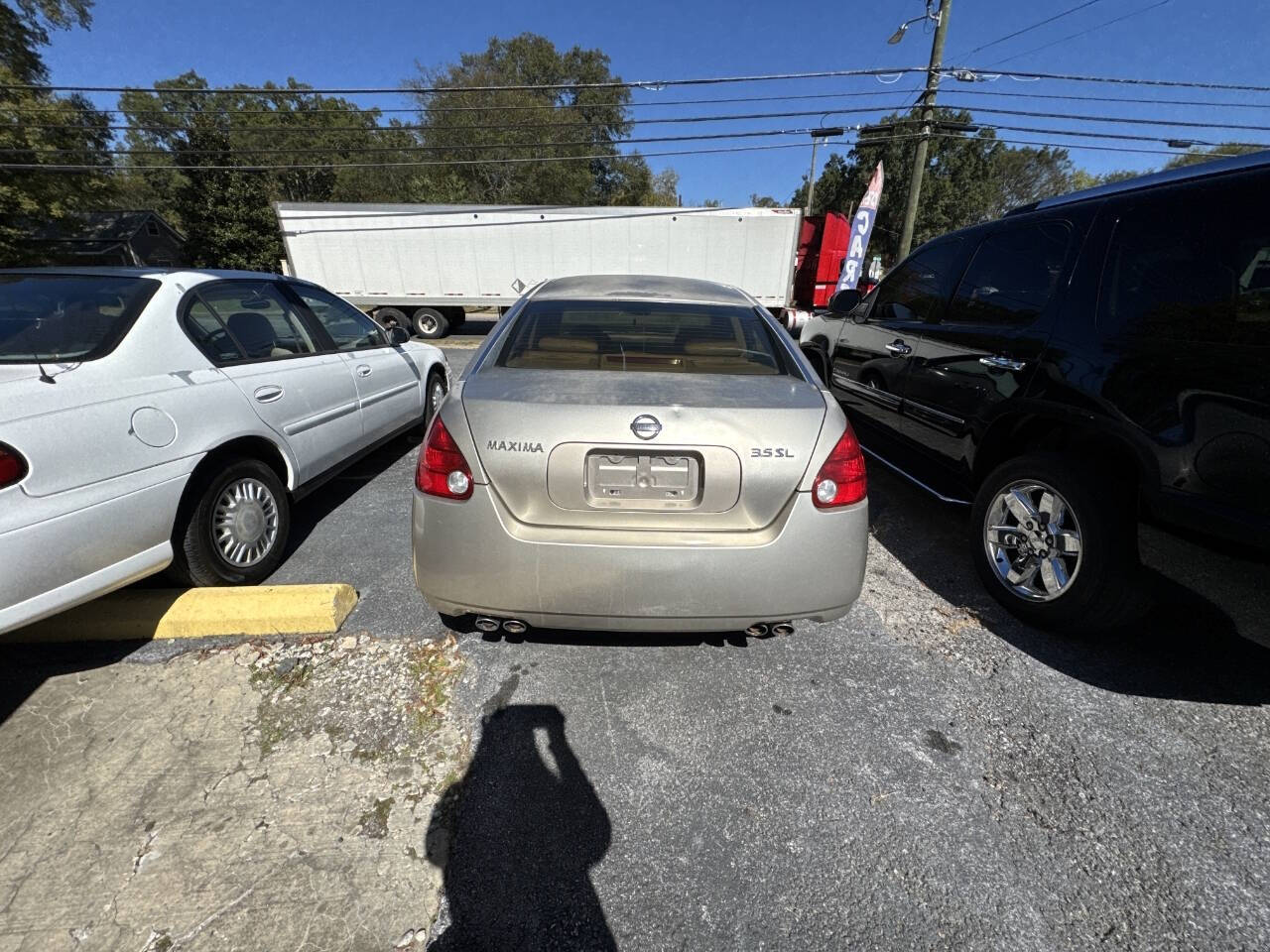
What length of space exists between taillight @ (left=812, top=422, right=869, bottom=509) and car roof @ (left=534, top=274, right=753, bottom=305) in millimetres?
1219

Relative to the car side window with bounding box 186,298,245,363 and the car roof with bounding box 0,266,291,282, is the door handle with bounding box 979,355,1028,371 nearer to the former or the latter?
the car side window with bounding box 186,298,245,363

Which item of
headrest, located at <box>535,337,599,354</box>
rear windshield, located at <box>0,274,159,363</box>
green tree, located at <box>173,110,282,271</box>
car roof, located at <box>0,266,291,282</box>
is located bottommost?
headrest, located at <box>535,337,599,354</box>

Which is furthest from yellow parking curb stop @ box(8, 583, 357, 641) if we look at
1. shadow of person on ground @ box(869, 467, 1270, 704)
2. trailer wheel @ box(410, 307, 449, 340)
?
trailer wheel @ box(410, 307, 449, 340)

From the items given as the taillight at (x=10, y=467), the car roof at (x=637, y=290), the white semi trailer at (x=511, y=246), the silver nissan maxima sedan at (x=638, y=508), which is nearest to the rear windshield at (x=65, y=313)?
the taillight at (x=10, y=467)

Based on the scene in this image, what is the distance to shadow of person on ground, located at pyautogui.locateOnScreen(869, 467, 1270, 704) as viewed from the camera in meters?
1.93

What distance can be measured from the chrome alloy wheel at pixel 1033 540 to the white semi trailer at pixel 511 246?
11.9 metres

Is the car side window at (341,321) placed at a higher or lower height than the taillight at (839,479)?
higher

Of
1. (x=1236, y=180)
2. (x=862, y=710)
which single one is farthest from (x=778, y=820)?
(x=1236, y=180)

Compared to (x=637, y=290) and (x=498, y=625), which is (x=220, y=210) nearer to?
(x=637, y=290)

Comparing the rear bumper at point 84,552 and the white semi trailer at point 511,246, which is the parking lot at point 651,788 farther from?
the white semi trailer at point 511,246

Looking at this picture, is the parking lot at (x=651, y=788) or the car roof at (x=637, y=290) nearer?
the parking lot at (x=651, y=788)

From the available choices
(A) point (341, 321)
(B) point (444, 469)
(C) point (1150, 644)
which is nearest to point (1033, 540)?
(C) point (1150, 644)

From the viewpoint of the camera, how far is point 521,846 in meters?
1.59

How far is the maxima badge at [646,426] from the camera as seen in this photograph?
5.78 ft
